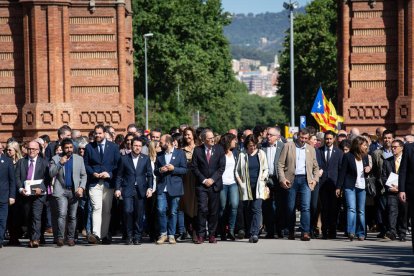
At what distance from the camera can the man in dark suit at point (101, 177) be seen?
21.6m

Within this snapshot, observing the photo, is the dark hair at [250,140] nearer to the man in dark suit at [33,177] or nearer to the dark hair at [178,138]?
the dark hair at [178,138]

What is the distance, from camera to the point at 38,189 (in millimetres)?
21469

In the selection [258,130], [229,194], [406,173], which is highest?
[258,130]

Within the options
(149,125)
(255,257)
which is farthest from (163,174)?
(149,125)

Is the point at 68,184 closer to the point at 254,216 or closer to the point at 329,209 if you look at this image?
the point at 254,216

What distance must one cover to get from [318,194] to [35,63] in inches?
417

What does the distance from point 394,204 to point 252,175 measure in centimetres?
257

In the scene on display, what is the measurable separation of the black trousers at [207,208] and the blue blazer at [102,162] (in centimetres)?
156

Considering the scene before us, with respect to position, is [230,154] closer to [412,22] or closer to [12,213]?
[12,213]

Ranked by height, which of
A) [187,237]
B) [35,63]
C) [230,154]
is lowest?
[187,237]

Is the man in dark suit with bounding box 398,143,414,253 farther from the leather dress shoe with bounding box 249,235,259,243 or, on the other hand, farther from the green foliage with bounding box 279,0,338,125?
the green foliage with bounding box 279,0,338,125

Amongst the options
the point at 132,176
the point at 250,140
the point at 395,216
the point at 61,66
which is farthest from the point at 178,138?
the point at 61,66

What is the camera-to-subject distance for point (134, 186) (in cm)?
2170

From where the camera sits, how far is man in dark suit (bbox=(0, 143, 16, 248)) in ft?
70.4
